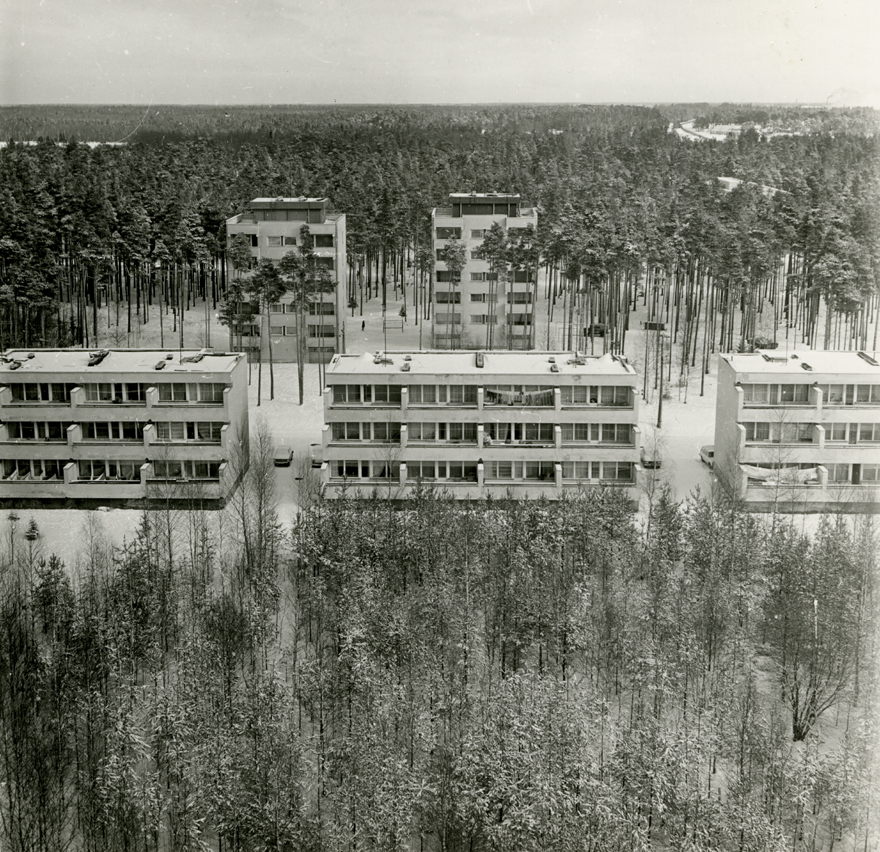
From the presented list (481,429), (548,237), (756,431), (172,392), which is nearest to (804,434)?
(756,431)

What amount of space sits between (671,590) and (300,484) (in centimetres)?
2242

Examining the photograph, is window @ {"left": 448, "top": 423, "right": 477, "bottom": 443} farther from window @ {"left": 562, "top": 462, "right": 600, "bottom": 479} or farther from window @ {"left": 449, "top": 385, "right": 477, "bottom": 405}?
window @ {"left": 562, "top": 462, "right": 600, "bottom": 479}

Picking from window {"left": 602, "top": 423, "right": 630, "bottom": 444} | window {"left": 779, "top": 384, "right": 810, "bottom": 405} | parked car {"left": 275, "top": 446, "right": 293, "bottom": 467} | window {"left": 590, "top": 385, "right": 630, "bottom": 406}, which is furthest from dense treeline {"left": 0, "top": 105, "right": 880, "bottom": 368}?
parked car {"left": 275, "top": 446, "right": 293, "bottom": 467}

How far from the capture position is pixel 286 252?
306ft

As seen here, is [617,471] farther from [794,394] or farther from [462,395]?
[794,394]

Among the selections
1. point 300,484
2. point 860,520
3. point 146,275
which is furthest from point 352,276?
point 860,520

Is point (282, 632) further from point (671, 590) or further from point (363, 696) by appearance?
point (671, 590)

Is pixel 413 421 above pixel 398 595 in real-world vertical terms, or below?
above

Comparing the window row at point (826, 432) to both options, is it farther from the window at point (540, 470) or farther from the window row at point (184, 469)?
the window row at point (184, 469)

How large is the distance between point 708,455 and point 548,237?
34.3m

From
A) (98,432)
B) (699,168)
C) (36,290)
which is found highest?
(699,168)

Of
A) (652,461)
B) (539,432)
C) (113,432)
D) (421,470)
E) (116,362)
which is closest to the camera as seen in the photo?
(421,470)

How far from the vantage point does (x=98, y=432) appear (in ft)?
209

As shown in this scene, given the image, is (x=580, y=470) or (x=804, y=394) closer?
(x=580, y=470)
